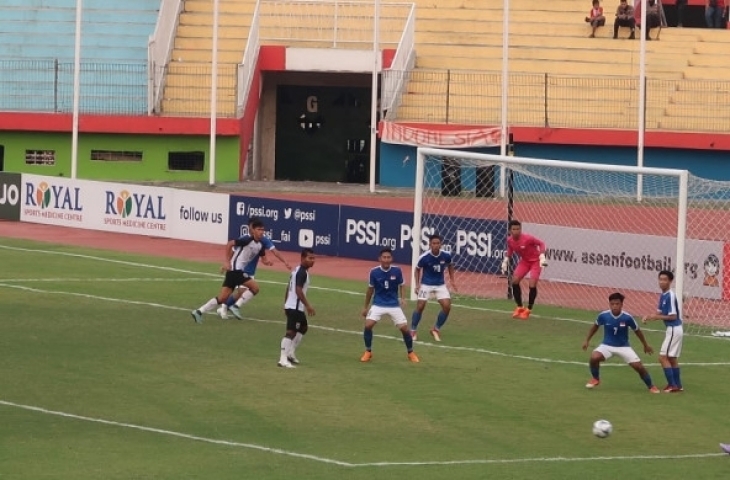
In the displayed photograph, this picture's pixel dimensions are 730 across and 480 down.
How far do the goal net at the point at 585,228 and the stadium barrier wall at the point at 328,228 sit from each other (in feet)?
0.12

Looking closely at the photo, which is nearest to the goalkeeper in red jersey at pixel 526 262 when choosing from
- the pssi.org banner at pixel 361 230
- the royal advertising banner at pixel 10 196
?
the pssi.org banner at pixel 361 230

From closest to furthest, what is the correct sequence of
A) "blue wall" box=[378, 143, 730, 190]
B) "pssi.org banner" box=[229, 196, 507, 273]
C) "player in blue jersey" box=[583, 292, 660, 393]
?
"player in blue jersey" box=[583, 292, 660, 393] → "pssi.org banner" box=[229, 196, 507, 273] → "blue wall" box=[378, 143, 730, 190]

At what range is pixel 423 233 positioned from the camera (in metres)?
38.9

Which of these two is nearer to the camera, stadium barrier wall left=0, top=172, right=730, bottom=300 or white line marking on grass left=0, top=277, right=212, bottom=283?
stadium barrier wall left=0, top=172, right=730, bottom=300

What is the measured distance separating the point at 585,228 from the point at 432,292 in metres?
8.36

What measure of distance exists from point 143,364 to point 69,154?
90.3 feet

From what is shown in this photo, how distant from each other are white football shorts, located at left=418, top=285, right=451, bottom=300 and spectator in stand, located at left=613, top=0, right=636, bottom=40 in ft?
90.6

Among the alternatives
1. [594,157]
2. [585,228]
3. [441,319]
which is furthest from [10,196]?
[441,319]

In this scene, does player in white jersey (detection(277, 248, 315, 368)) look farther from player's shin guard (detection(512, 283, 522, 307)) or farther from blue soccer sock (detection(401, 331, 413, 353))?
player's shin guard (detection(512, 283, 522, 307))

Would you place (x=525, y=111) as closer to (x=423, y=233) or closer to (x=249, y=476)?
(x=423, y=233)

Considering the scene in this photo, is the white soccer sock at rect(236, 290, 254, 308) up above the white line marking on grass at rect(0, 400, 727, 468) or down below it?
above

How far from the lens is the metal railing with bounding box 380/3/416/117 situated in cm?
5331

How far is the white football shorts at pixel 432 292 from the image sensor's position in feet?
96.4

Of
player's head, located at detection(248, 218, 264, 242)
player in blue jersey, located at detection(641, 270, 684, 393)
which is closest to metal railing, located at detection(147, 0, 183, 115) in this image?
player's head, located at detection(248, 218, 264, 242)
